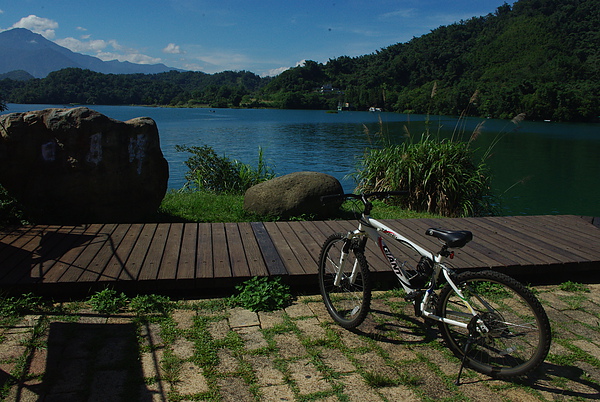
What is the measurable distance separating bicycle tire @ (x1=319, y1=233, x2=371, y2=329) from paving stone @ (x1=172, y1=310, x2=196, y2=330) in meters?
1.02

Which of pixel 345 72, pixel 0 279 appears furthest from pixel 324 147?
pixel 345 72

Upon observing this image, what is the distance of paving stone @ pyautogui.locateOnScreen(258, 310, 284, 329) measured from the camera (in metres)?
3.30

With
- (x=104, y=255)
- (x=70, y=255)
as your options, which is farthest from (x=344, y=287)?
(x=70, y=255)

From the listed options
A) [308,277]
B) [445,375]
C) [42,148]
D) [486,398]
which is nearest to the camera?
[486,398]

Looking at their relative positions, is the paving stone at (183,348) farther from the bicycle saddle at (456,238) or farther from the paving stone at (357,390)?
the bicycle saddle at (456,238)

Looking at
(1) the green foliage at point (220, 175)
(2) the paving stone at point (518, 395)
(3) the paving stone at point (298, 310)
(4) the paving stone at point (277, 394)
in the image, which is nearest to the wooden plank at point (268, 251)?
(3) the paving stone at point (298, 310)

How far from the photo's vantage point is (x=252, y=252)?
4523 mm

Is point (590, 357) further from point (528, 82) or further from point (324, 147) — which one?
point (528, 82)

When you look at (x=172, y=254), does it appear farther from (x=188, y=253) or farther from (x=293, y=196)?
(x=293, y=196)

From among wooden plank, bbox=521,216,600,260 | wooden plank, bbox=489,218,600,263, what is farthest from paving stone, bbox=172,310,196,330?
wooden plank, bbox=521,216,600,260

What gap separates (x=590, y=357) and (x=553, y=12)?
10663 centimetres

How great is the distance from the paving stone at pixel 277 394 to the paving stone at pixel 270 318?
2.59ft

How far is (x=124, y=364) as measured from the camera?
267 centimetres

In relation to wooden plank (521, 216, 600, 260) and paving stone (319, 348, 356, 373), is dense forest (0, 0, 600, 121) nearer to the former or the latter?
wooden plank (521, 216, 600, 260)
